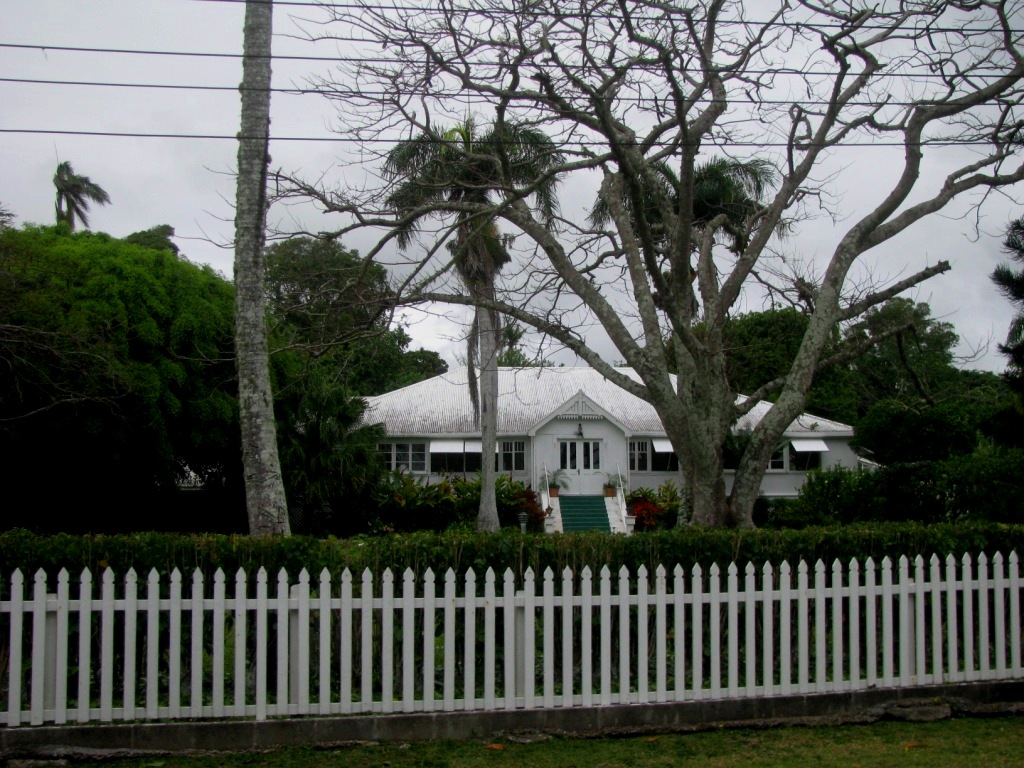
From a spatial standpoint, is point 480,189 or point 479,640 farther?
point 480,189

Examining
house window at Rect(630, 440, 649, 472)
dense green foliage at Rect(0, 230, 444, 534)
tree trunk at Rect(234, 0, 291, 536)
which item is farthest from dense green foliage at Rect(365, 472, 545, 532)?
tree trunk at Rect(234, 0, 291, 536)

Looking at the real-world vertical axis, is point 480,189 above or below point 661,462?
above

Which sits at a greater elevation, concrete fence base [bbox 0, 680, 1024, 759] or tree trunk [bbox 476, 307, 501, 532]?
tree trunk [bbox 476, 307, 501, 532]

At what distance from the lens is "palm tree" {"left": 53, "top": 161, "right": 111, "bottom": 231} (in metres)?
39.2

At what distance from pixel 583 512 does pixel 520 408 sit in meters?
5.69

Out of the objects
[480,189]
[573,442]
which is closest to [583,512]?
[573,442]

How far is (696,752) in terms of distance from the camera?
640 centimetres

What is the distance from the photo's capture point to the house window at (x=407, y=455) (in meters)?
33.3

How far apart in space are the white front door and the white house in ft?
0.11

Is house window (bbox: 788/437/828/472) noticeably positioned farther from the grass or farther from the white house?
the grass

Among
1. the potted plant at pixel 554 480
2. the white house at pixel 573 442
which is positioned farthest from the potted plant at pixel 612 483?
the potted plant at pixel 554 480

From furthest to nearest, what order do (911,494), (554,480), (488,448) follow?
(554,480) < (488,448) < (911,494)

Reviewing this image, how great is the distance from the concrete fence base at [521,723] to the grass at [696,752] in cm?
11

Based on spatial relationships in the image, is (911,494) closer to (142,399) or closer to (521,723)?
(142,399)
